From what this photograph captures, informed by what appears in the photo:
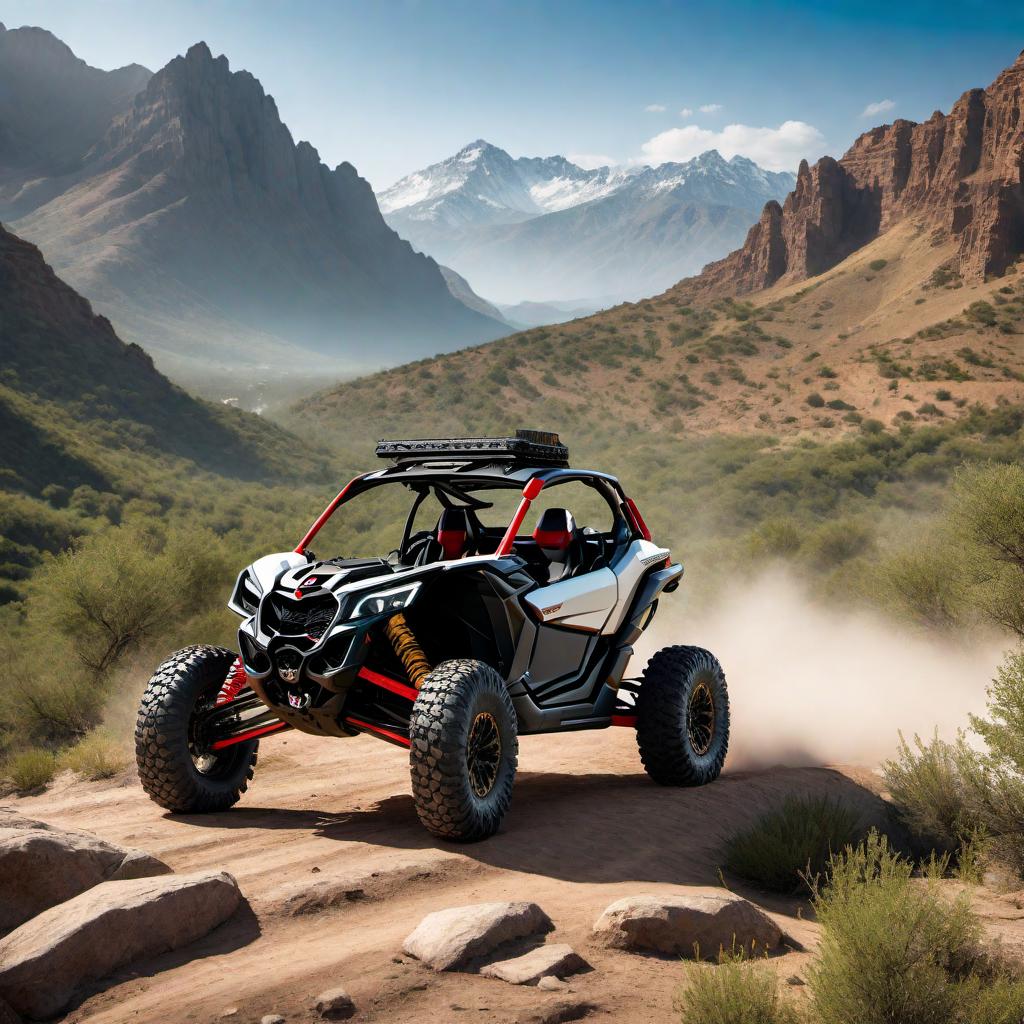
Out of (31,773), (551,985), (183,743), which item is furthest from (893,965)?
(31,773)

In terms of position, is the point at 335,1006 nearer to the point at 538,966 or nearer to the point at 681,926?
the point at 538,966

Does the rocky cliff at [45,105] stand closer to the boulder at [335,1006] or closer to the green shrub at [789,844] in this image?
the green shrub at [789,844]

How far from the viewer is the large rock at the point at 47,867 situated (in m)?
5.00

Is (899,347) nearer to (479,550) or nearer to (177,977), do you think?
(479,550)

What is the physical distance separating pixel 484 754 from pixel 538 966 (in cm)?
206

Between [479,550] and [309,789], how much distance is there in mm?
2431

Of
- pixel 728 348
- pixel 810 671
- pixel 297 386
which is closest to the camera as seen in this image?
pixel 810 671

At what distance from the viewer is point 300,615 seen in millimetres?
6684

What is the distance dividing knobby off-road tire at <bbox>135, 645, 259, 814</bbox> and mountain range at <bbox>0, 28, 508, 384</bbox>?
471ft

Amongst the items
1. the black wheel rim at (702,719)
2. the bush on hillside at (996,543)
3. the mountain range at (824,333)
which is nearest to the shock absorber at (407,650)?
the black wheel rim at (702,719)

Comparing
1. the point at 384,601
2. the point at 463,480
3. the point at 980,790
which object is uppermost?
the point at 463,480

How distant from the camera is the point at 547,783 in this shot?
348 inches

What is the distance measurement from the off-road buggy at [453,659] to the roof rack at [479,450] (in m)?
0.02

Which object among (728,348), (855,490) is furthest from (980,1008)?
(728,348)
